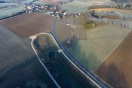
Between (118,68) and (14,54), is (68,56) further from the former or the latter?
(14,54)

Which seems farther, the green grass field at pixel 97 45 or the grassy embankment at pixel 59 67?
the green grass field at pixel 97 45

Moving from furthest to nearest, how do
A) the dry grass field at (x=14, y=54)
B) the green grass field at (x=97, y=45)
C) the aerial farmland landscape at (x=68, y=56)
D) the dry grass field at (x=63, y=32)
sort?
1. the dry grass field at (x=63, y=32)
2. the green grass field at (x=97, y=45)
3. the dry grass field at (x=14, y=54)
4. the aerial farmland landscape at (x=68, y=56)

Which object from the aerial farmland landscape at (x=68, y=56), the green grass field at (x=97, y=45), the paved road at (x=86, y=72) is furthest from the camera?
the green grass field at (x=97, y=45)

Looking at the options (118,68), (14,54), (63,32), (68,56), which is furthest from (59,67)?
(63,32)

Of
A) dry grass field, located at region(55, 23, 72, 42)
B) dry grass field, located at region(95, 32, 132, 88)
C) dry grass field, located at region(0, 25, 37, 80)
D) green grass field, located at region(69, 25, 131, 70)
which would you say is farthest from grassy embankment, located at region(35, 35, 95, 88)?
dry grass field, located at region(55, 23, 72, 42)

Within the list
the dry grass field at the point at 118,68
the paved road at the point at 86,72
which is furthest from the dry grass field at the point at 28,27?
the dry grass field at the point at 118,68

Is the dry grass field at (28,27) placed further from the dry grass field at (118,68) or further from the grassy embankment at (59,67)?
the dry grass field at (118,68)

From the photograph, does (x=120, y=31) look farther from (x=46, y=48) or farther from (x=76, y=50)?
(x=46, y=48)
